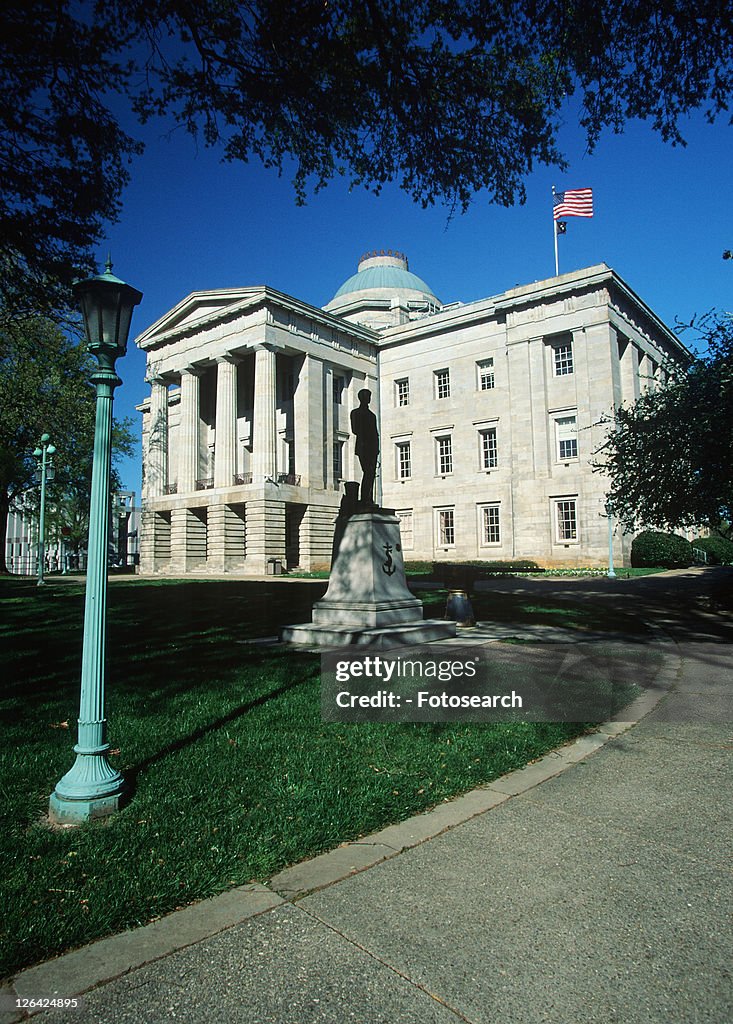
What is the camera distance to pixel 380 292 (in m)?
62.2

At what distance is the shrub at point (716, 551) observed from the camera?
144 ft

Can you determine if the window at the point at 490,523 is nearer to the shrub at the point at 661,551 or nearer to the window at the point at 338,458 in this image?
the shrub at the point at 661,551

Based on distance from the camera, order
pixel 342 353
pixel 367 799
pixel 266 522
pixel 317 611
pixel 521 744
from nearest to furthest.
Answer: pixel 367 799 → pixel 521 744 → pixel 317 611 → pixel 266 522 → pixel 342 353

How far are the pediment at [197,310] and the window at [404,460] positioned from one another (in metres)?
15.6

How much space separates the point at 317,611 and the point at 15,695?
552 centimetres

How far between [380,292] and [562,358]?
25.4m

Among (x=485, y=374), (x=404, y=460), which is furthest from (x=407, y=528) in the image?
(x=485, y=374)

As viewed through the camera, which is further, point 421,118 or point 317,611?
point 317,611

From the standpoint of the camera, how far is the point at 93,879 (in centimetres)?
334

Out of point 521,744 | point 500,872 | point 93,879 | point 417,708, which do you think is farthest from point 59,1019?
point 417,708

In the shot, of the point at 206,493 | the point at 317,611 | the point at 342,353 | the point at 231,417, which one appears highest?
the point at 342,353

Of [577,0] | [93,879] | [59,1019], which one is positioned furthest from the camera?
[577,0]

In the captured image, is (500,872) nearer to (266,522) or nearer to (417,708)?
(417,708)

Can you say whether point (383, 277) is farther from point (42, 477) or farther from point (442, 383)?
point (42, 477)
